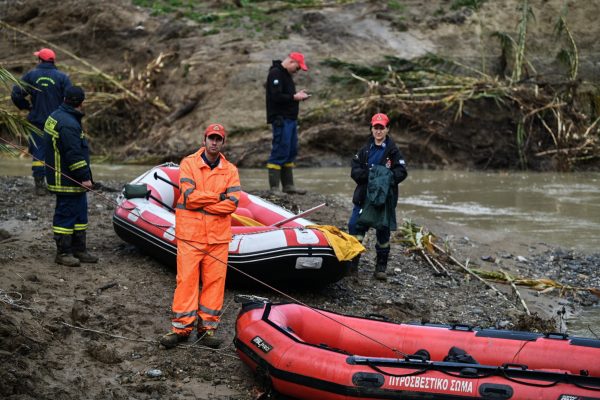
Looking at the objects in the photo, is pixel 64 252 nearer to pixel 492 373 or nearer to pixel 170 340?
pixel 170 340

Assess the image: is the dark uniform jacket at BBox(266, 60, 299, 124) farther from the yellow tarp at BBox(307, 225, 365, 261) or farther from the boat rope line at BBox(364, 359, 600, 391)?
the boat rope line at BBox(364, 359, 600, 391)

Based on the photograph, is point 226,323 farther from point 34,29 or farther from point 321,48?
point 34,29

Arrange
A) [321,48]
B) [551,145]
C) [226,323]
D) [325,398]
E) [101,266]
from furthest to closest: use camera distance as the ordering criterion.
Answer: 1. [321,48]
2. [551,145]
3. [101,266]
4. [226,323]
5. [325,398]

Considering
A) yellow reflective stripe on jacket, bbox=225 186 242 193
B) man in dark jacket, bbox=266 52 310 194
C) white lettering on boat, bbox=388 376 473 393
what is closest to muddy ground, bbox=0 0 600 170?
man in dark jacket, bbox=266 52 310 194

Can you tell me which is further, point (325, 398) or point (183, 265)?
point (183, 265)

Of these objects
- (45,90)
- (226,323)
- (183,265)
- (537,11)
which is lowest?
(226,323)

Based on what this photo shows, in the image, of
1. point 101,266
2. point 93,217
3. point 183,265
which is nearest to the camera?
point 183,265

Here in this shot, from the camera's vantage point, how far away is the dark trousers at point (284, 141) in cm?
1146

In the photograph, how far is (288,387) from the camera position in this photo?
6.17 meters

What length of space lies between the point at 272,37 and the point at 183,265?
1293 centimetres

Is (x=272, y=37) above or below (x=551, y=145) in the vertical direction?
above

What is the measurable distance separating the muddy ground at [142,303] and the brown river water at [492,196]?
84 centimetres

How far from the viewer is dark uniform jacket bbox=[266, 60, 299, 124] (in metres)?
11.3

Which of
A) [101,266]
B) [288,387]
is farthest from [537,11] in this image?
[288,387]
